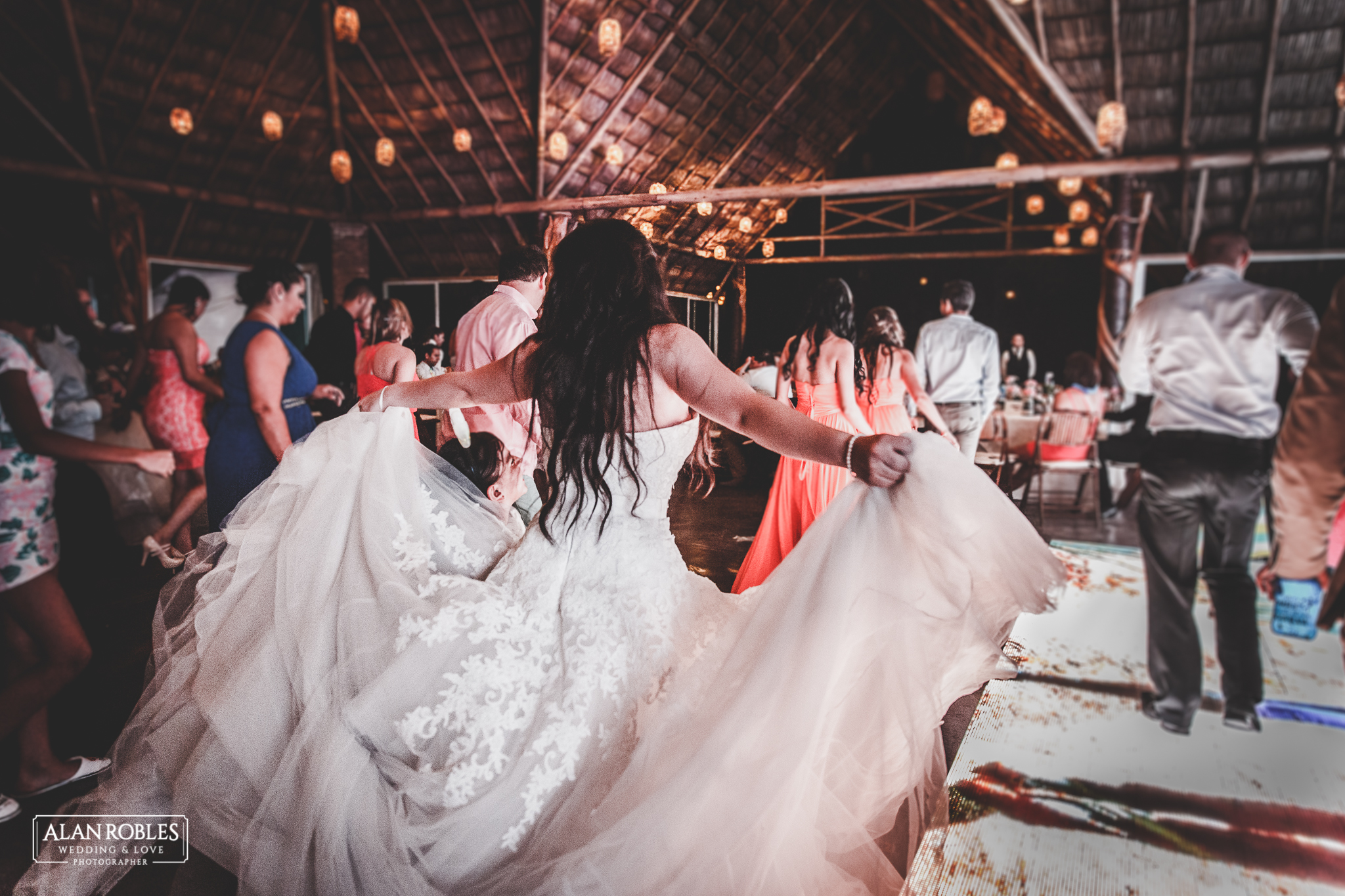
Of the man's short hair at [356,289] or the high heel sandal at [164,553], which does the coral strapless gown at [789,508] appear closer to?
the man's short hair at [356,289]

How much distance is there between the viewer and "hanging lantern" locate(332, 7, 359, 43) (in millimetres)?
6496

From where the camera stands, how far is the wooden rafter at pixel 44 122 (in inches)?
291

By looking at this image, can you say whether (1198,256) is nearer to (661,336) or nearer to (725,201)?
(661,336)

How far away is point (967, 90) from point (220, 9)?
11357mm

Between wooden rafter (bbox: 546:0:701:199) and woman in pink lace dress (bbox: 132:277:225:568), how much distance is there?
5516mm

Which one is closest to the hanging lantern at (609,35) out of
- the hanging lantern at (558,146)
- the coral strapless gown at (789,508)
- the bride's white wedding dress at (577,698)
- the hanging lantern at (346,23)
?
the hanging lantern at (558,146)

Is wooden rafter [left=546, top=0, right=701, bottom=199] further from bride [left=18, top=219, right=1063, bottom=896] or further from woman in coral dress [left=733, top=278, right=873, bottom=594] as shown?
bride [left=18, top=219, right=1063, bottom=896]

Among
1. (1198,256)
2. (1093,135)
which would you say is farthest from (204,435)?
(1093,135)

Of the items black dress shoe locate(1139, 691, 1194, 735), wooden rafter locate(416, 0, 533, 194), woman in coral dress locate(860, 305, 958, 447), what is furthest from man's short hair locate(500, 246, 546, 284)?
wooden rafter locate(416, 0, 533, 194)

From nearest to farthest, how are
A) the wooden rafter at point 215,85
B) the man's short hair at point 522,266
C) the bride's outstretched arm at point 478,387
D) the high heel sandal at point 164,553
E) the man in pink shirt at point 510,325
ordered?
1. the bride's outstretched arm at point 478,387
2. the man in pink shirt at point 510,325
3. the man's short hair at point 522,266
4. the high heel sandal at point 164,553
5. the wooden rafter at point 215,85

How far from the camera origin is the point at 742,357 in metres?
4.04

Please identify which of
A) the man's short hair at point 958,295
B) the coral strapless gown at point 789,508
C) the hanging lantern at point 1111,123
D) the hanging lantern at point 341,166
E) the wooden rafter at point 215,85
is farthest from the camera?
the wooden rafter at point 215,85

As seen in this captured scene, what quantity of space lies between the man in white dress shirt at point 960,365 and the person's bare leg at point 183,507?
477 cm

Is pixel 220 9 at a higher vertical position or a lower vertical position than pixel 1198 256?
higher
